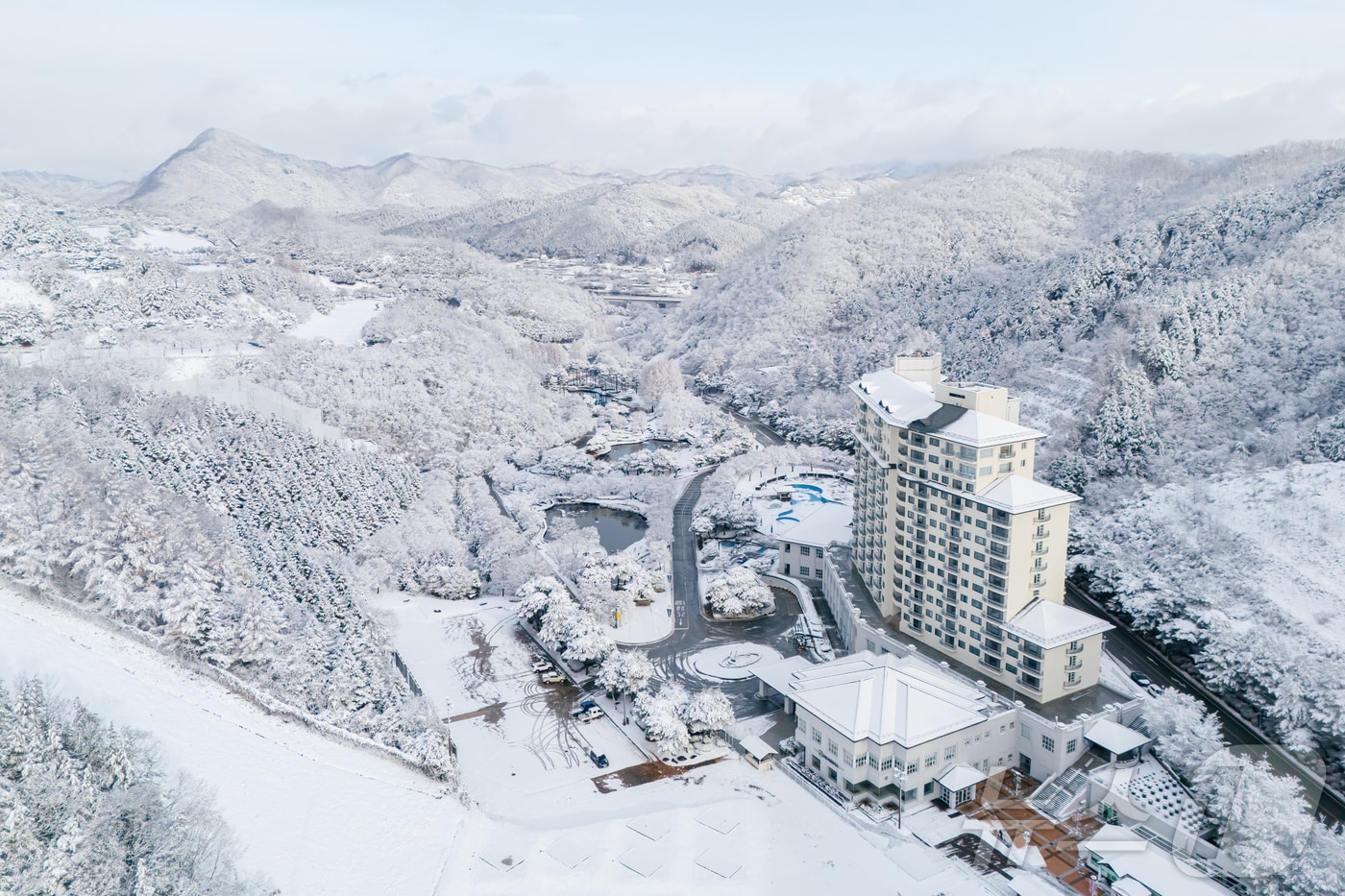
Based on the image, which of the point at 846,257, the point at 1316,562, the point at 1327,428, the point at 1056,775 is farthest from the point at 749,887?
the point at 846,257

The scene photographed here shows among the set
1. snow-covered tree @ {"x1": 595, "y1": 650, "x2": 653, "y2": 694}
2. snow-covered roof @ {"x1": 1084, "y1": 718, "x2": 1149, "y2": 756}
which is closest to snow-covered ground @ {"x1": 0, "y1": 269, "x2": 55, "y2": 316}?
snow-covered tree @ {"x1": 595, "y1": 650, "x2": 653, "y2": 694}

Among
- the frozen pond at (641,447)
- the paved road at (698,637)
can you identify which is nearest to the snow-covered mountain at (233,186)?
the frozen pond at (641,447)

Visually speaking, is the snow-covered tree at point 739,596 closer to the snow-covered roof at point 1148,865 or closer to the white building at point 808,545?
the white building at point 808,545

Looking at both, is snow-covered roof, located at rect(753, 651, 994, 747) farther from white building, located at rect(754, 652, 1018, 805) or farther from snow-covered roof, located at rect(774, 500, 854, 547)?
snow-covered roof, located at rect(774, 500, 854, 547)

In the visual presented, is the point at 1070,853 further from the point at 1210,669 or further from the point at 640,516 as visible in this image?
the point at 640,516

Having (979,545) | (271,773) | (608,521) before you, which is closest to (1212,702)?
(979,545)

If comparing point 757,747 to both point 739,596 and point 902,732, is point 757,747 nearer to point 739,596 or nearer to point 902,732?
point 902,732

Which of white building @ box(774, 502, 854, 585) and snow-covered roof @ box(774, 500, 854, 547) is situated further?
snow-covered roof @ box(774, 500, 854, 547)
